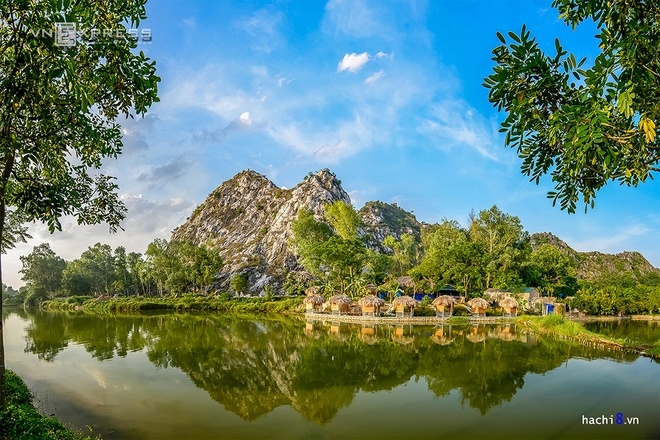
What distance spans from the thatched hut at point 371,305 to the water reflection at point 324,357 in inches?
131

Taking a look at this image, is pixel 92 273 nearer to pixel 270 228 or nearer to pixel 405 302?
pixel 270 228

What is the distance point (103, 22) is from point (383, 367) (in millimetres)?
14380

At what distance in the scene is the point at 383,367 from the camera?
14891 millimetres

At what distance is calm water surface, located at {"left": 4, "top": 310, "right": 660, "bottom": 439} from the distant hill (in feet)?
131

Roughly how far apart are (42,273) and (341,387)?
7717 centimetres

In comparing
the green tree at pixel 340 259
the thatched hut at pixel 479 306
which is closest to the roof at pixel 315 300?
the green tree at pixel 340 259

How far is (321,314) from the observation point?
3334cm

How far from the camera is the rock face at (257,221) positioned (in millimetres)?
67938

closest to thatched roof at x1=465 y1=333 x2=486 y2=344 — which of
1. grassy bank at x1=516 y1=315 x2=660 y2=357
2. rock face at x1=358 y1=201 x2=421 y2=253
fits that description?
grassy bank at x1=516 y1=315 x2=660 y2=357

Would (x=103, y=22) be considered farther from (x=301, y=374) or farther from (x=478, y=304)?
(x=478, y=304)

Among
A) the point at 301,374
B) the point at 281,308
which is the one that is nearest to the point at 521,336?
the point at 301,374

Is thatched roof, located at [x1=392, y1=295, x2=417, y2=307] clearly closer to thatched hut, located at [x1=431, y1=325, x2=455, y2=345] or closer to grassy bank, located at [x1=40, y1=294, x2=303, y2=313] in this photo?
thatched hut, located at [x1=431, y1=325, x2=455, y2=345]

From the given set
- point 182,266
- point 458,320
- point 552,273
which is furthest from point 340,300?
point 182,266

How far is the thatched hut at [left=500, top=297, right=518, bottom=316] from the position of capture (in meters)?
32.5
